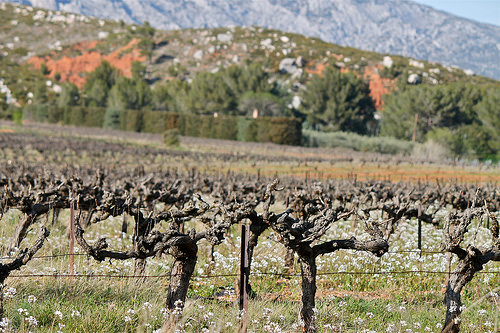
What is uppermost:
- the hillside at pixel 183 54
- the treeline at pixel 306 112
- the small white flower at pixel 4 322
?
the hillside at pixel 183 54

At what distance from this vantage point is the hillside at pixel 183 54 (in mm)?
92125

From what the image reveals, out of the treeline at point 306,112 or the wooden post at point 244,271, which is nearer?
the wooden post at point 244,271

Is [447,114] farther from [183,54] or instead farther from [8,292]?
[183,54]

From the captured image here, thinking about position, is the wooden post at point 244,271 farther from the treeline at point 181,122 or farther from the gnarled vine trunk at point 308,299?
the treeline at point 181,122

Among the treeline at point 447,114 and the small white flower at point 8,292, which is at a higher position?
the treeline at point 447,114

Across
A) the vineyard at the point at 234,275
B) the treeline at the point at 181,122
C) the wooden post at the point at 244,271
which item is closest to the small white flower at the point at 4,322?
the vineyard at the point at 234,275

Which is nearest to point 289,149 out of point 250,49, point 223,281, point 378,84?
point 223,281

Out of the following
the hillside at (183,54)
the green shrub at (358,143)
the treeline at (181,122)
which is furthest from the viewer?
the hillside at (183,54)

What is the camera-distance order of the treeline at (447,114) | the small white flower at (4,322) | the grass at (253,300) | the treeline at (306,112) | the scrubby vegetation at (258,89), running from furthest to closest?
1. the scrubby vegetation at (258,89)
2. the treeline at (447,114)
3. the treeline at (306,112)
4. the grass at (253,300)
5. the small white flower at (4,322)

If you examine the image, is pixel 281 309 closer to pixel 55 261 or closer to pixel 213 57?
pixel 55 261

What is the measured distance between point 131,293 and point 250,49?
107435mm

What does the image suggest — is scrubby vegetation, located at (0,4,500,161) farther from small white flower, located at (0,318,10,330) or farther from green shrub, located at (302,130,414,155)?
small white flower, located at (0,318,10,330)

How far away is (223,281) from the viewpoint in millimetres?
7984

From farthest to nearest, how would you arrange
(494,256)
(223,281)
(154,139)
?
(154,139)
(223,281)
(494,256)
